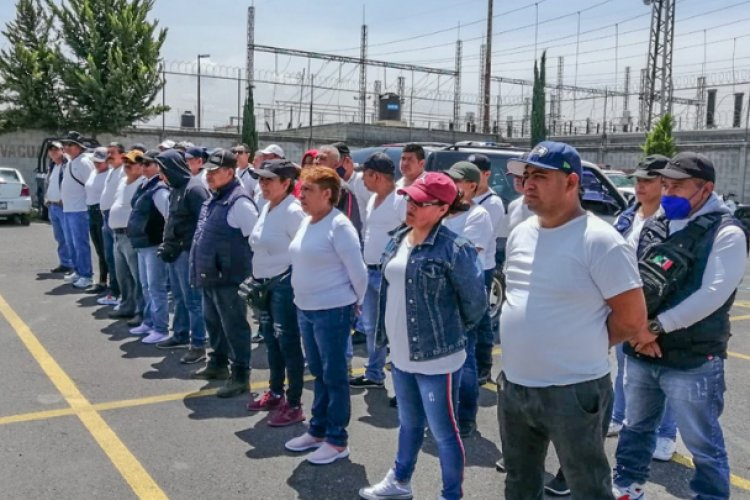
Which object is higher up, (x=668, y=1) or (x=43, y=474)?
(x=668, y=1)

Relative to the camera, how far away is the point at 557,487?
3623 mm

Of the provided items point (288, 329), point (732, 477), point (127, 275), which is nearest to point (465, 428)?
point (288, 329)

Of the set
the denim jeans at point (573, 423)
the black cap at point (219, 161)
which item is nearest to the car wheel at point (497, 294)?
the black cap at point (219, 161)

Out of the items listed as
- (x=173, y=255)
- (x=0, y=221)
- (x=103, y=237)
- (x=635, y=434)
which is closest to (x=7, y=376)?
(x=173, y=255)

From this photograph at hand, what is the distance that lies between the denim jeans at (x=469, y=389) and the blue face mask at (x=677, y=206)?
1.58 meters

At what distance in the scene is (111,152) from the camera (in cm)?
796

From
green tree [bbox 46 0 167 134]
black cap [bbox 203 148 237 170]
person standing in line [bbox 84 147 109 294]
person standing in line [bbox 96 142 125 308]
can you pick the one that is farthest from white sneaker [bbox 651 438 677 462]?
green tree [bbox 46 0 167 134]

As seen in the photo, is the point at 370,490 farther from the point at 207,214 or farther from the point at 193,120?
the point at 193,120

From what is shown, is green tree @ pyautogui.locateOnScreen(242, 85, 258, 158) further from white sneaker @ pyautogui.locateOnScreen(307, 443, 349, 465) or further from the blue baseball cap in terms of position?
the blue baseball cap

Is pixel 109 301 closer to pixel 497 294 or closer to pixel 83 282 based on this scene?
pixel 83 282

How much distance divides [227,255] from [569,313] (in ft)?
10.4

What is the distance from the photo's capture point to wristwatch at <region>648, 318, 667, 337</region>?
2.98 meters

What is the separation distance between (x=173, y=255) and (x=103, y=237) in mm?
3034

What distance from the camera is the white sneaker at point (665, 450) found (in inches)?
161
